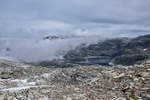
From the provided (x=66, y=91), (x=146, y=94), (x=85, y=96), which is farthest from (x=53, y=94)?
(x=146, y=94)

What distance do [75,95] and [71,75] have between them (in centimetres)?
3619

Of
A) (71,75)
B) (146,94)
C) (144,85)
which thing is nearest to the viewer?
(146,94)

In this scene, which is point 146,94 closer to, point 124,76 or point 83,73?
point 124,76

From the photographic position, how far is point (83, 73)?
64.4 m

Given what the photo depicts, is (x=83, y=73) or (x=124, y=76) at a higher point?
(x=124, y=76)

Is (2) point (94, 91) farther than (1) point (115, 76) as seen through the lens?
No

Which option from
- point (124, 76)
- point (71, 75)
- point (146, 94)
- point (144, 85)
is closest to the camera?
point (146, 94)

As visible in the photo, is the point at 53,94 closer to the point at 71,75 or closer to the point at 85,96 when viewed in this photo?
the point at 85,96

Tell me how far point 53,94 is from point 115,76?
9.21 metres

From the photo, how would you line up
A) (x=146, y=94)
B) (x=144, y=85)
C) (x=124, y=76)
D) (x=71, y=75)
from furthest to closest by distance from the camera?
(x=71, y=75), (x=124, y=76), (x=144, y=85), (x=146, y=94)

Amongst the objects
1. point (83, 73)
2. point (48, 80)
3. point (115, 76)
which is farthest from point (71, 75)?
point (115, 76)

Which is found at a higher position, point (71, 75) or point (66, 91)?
point (66, 91)

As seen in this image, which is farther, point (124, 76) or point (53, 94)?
point (124, 76)

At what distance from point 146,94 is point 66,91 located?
368 inches
